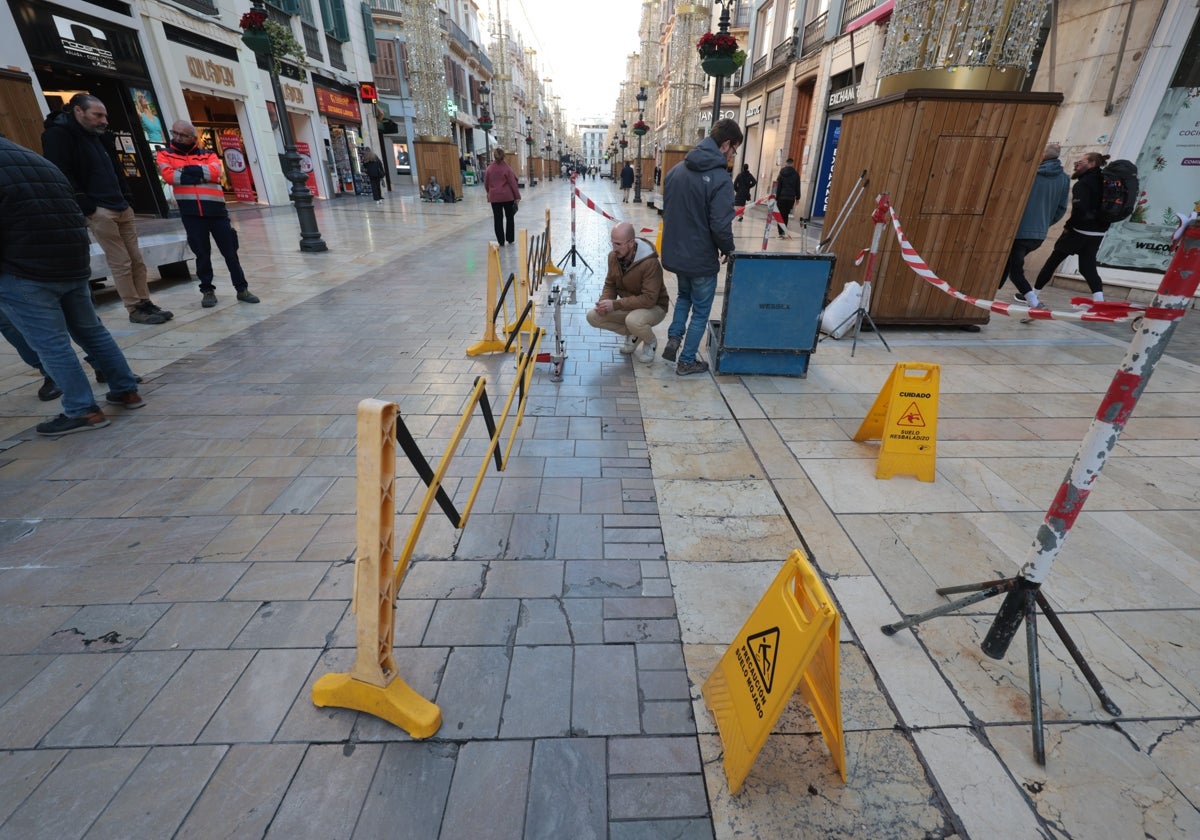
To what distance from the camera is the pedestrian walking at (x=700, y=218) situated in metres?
4.66

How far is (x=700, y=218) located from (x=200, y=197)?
6.37 metres

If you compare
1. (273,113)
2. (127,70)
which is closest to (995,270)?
(127,70)

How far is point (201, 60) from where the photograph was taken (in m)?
16.4

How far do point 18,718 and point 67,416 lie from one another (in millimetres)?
2940

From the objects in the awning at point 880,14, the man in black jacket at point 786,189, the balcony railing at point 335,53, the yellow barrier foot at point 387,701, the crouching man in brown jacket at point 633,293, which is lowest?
the yellow barrier foot at point 387,701

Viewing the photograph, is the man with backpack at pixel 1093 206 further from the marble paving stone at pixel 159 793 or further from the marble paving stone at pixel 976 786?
the marble paving stone at pixel 159 793

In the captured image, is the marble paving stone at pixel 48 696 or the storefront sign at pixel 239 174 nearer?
the marble paving stone at pixel 48 696

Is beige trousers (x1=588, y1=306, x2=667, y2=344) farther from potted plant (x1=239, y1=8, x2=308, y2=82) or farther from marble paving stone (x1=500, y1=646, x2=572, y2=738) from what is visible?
potted plant (x1=239, y1=8, x2=308, y2=82)

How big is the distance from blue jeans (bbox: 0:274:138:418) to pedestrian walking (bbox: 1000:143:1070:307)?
936 cm

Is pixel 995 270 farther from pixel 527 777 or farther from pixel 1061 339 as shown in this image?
pixel 527 777

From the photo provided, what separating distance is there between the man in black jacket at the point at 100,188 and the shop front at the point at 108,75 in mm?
8600

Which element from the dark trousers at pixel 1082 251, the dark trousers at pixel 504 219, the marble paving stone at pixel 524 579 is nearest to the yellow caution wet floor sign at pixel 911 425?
the marble paving stone at pixel 524 579

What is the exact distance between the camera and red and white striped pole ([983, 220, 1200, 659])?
172 centimetres

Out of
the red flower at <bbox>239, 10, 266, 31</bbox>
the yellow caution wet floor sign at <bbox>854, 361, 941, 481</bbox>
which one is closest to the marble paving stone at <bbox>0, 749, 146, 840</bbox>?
the yellow caution wet floor sign at <bbox>854, 361, 941, 481</bbox>
